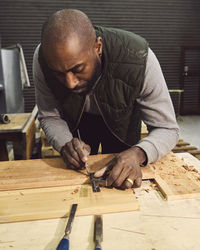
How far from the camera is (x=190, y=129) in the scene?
646 cm

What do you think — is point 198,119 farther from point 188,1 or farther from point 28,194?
point 28,194

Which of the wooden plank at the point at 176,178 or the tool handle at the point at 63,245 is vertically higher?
the tool handle at the point at 63,245

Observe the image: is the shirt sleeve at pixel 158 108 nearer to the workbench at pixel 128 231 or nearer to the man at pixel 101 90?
the man at pixel 101 90

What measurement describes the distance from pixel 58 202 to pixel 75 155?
0.36 metres

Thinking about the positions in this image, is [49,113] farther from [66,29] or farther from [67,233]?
[67,233]

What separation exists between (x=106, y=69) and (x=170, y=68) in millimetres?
6772

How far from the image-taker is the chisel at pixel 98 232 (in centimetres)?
86

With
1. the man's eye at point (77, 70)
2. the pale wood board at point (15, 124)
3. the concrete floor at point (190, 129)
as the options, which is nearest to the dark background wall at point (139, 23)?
the concrete floor at point (190, 129)

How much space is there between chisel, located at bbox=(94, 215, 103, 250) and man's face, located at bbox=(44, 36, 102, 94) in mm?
800

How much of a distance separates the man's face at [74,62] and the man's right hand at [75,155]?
38cm

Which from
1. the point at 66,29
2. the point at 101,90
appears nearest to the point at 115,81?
the point at 101,90

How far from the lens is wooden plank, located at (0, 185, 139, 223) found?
1049 mm

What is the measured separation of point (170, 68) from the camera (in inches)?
307

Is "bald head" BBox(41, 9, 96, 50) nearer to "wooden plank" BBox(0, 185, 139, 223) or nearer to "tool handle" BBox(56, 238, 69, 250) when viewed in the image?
"wooden plank" BBox(0, 185, 139, 223)
